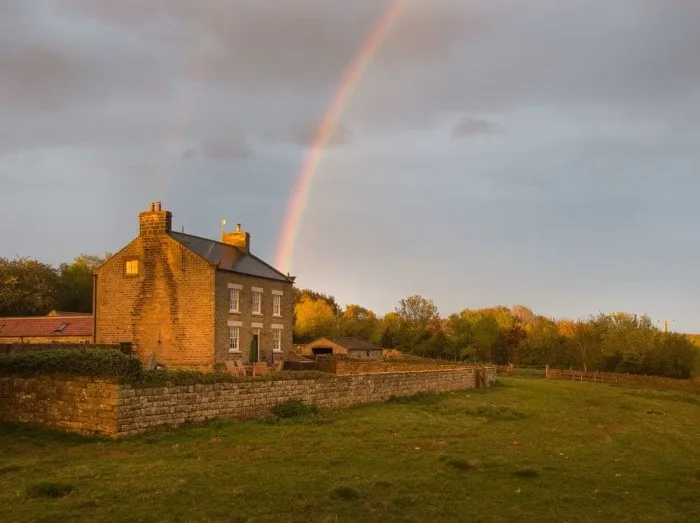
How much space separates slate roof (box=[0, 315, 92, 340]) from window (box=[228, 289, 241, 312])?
11652 mm

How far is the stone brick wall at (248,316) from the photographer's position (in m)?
38.4

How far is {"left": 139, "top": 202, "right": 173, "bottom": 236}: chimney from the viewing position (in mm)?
39438

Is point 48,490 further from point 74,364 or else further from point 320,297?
point 320,297

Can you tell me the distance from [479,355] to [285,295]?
4464cm

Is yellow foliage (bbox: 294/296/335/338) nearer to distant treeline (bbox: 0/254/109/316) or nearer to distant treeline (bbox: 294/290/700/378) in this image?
distant treeline (bbox: 294/290/700/378)

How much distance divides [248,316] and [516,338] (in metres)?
48.9

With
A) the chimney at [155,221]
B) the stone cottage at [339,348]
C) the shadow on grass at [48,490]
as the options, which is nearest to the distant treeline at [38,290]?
the stone cottage at [339,348]

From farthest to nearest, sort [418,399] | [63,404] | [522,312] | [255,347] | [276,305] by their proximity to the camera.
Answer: [522,312] < [276,305] < [255,347] < [418,399] < [63,404]

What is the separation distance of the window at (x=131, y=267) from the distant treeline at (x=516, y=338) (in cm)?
4814

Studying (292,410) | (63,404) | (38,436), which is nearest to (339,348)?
(292,410)

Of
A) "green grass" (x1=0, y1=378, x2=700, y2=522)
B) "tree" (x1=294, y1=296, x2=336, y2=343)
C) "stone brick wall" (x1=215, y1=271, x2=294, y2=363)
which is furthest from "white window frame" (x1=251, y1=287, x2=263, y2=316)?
"tree" (x1=294, y1=296, x2=336, y2=343)

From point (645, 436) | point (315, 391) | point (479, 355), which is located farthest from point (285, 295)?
point (479, 355)

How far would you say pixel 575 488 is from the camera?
11.9 metres

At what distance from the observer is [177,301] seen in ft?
127
